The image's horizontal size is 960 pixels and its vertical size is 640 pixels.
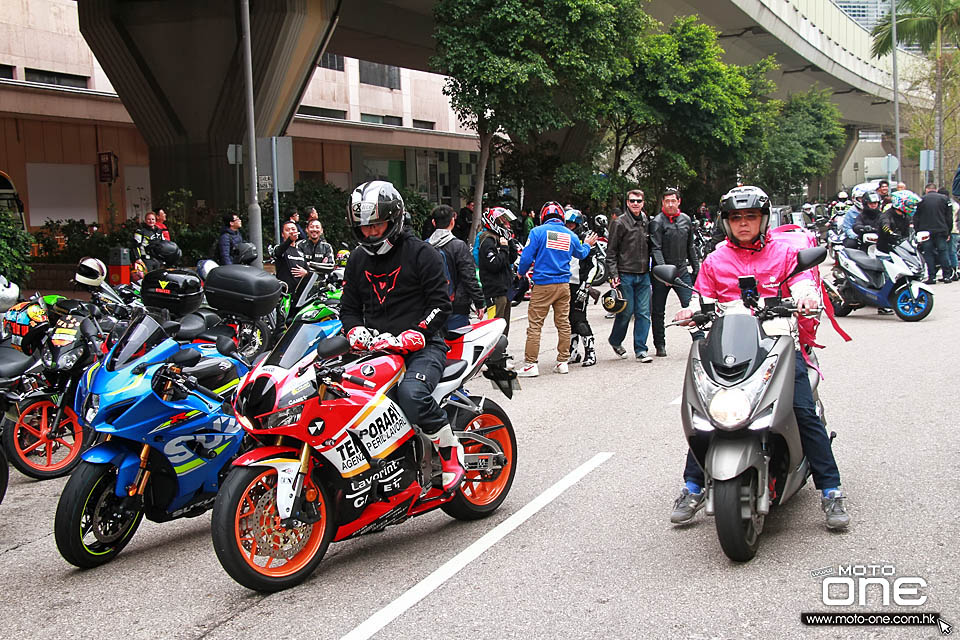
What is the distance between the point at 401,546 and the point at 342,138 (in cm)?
4058

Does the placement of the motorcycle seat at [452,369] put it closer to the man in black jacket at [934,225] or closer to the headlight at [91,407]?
the headlight at [91,407]

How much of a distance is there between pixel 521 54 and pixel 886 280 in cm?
1235

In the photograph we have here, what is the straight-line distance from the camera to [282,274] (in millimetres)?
14539

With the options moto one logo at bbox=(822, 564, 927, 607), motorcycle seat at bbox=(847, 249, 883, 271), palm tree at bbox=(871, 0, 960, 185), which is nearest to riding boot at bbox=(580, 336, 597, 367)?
motorcycle seat at bbox=(847, 249, 883, 271)

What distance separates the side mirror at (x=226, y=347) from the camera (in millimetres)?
5832

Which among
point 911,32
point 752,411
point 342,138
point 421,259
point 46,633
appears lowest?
point 46,633

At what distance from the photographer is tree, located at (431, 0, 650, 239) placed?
77.8 ft

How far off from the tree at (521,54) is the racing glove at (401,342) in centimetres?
1907

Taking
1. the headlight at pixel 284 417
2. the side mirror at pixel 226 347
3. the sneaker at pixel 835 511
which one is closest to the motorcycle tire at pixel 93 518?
the side mirror at pixel 226 347

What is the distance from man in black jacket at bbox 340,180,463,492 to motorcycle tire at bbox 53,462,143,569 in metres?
1.50

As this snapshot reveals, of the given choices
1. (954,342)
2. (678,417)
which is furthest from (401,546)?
(954,342)

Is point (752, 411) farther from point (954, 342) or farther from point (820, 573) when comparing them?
point (954, 342)

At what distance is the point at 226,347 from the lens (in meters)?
5.85

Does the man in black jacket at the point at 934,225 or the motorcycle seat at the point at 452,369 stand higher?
the man in black jacket at the point at 934,225
